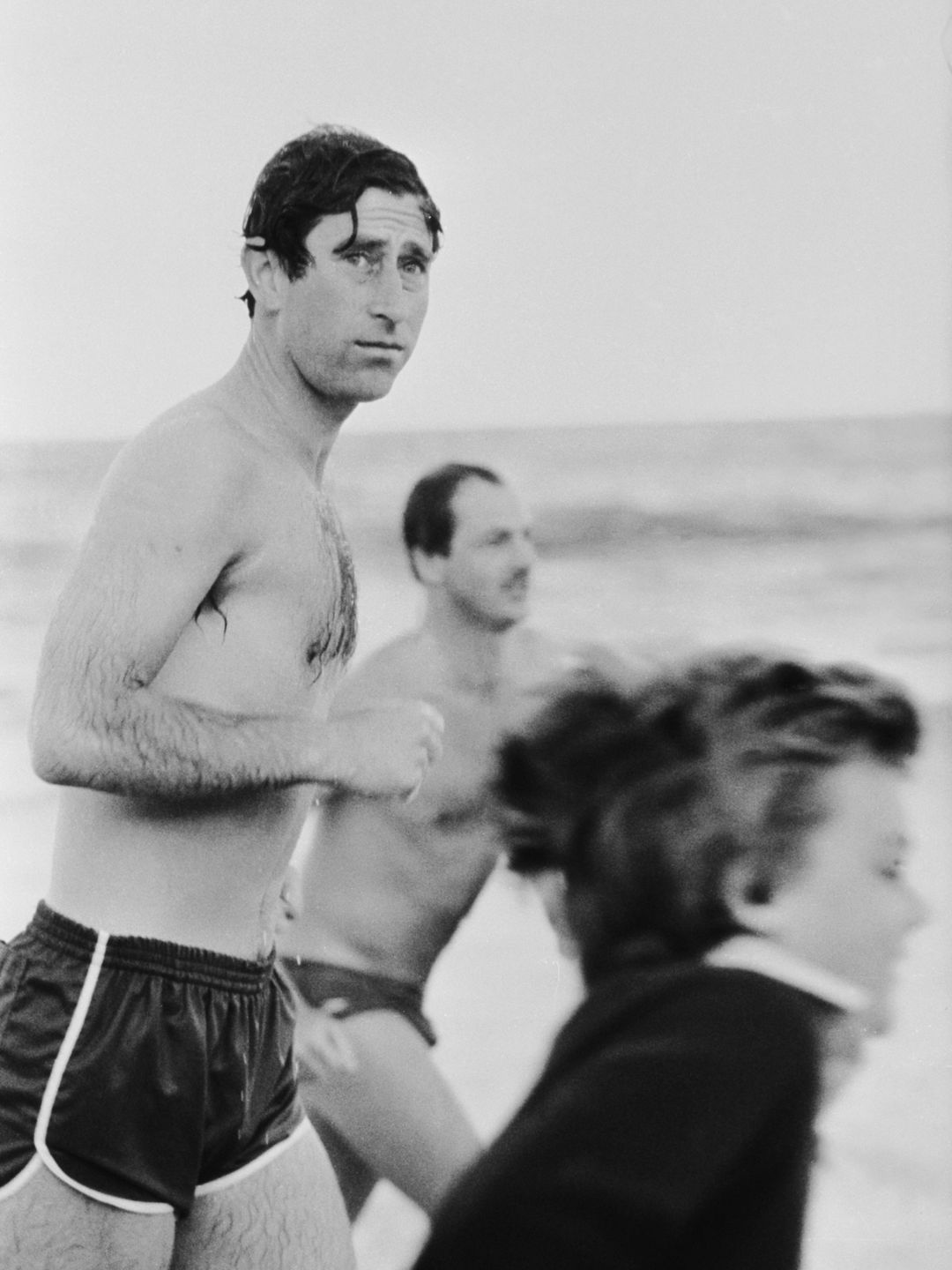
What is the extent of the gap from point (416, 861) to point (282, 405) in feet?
2.03

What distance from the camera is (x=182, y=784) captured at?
4.41 feet

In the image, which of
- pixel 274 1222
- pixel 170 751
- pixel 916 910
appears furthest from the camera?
pixel 916 910

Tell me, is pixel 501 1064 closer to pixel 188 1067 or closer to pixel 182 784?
pixel 188 1067

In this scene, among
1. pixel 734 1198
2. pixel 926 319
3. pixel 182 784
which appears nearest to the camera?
pixel 734 1198

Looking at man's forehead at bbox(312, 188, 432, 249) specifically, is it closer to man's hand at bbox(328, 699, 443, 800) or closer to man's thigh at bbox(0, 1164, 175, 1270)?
man's hand at bbox(328, 699, 443, 800)

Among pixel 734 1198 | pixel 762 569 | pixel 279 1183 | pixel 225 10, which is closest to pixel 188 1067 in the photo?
pixel 279 1183

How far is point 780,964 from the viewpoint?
1251 millimetres

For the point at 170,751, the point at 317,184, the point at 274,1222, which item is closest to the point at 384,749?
the point at 170,751

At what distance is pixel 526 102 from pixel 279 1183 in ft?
3.82

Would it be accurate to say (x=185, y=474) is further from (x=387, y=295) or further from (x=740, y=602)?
(x=740, y=602)

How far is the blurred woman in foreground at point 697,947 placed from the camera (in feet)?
3.26

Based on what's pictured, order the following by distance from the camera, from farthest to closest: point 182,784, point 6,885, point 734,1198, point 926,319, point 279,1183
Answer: point 6,885 < point 926,319 < point 279,1183 < point 182,784 < point 734,1198

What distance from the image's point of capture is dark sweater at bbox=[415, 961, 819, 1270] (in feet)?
3.24

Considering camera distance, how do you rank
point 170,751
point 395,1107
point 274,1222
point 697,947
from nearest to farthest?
point 697,947 → point 170,751 → point 274,1222 → point 395,1107
